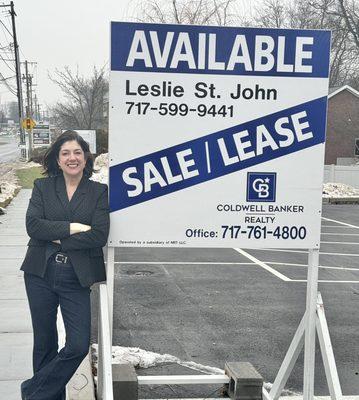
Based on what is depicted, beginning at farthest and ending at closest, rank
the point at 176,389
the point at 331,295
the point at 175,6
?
the point at 175,6 → the point at 331,295 → the point at 176,389

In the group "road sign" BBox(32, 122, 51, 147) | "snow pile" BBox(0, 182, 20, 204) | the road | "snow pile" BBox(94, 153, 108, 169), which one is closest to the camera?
"snow pile" BBox(0, 182, 20, 204)

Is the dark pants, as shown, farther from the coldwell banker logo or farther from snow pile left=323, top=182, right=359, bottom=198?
snow pile left=323, top=182, right=359, bottom=198

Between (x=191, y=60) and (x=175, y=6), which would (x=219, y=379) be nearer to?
(x=191, y=60)

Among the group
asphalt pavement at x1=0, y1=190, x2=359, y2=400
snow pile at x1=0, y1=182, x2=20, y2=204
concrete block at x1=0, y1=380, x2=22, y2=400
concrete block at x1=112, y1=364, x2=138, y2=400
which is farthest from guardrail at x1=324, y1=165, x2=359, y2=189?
concrete block at x1=112, y1=364, x2=138, y2=400

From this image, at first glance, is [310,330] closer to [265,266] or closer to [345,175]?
[265,266]

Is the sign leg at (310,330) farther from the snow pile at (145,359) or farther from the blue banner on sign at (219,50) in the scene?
the blue banner on sign at (219,50)

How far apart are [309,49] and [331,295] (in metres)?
5.26

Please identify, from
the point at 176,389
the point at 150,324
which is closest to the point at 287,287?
the point at 150,324

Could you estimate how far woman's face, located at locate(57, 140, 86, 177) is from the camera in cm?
354

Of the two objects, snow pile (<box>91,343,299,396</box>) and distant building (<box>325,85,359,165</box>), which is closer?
snow pile (<box>91,343,299,396</box>)

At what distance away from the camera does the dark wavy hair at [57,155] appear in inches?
142

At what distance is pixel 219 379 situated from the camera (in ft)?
13.3

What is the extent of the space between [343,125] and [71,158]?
36.0 metres

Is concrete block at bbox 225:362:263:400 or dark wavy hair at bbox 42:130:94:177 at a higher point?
dark wavy hair at bbox 42:130:94:177
